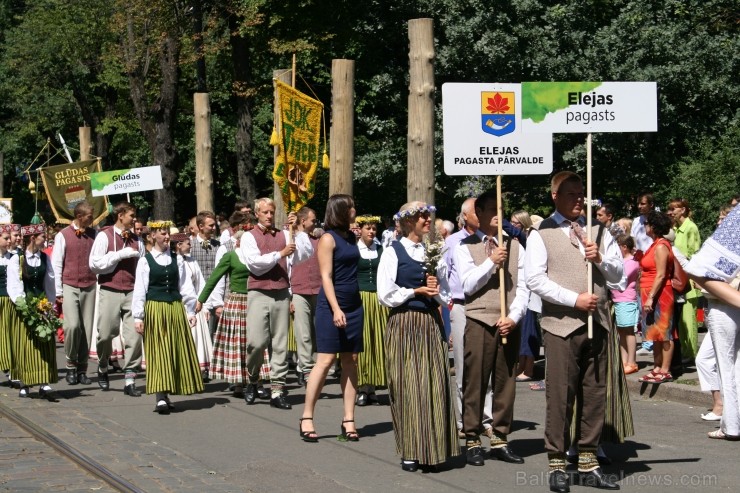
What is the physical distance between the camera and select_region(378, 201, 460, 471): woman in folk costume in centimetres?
816

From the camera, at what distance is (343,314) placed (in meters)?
9.38

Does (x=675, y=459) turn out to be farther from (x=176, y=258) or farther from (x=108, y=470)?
(x=176, y=258)

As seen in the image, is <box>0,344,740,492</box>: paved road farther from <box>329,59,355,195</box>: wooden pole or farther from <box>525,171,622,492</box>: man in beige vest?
<box>329,59,355,195</box>: wooden pole

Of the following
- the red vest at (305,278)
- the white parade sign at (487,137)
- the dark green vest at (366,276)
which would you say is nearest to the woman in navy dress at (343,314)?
the white parade sign at (487,137)

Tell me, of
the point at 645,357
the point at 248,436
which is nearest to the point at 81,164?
the point at 645,357

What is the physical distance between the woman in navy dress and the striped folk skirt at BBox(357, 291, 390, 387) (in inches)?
83.4

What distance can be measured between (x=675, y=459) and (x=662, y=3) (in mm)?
20936

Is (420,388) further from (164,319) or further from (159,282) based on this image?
(159,282)

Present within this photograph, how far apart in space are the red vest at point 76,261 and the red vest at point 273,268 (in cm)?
293

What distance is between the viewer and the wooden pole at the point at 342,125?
1469cm

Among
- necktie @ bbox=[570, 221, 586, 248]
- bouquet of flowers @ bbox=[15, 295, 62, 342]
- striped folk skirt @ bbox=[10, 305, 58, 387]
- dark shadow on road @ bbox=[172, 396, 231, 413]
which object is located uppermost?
necktie @ bbox=[570, 221, 586, 248]

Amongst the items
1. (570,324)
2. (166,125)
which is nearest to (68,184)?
(166,125)

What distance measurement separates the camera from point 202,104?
2059cm

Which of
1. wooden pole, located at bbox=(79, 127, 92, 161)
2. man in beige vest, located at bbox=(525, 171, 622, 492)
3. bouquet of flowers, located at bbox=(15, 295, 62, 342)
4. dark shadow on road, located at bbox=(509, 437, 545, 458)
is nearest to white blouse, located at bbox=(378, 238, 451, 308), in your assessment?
man in beige vest, located at bbox=(525, 171, 622, 492)
